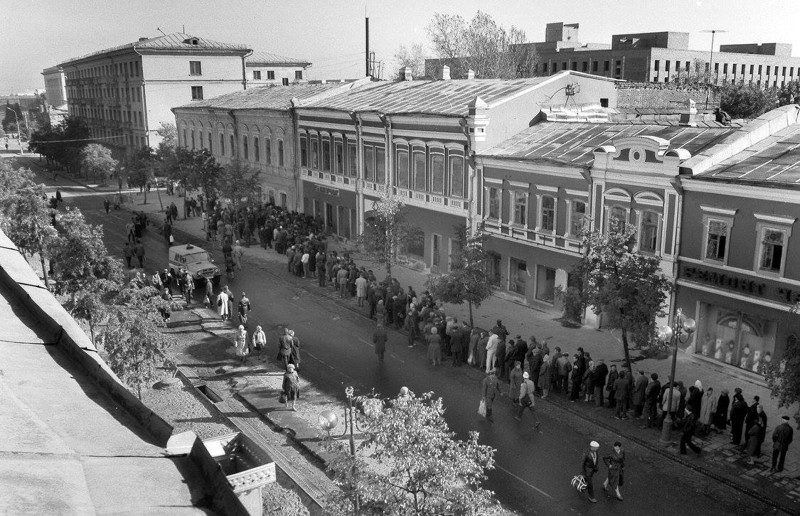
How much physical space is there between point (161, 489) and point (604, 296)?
54.0ft

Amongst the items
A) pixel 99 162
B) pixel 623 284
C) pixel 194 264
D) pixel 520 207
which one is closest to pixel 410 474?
pixel 623 284

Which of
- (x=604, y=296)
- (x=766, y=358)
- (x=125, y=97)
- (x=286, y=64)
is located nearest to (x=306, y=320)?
(x=604, y=296)

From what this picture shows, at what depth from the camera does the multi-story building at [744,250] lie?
18.8 meters

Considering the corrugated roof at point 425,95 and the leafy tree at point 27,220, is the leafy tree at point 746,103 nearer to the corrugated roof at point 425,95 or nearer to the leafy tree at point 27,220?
the corrugated roof at point 425,95

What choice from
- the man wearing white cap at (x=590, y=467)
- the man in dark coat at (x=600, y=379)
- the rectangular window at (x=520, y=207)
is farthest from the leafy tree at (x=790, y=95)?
the man wearing white cap at (x=590, y=467)

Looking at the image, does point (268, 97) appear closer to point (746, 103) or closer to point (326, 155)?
point (326, 155)

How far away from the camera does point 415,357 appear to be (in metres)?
Result: 21.9

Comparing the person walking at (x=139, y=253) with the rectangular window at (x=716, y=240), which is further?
the person walking at (x=139, y=253)

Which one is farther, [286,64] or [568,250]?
[286,64]

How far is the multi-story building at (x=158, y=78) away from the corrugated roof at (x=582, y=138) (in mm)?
49523

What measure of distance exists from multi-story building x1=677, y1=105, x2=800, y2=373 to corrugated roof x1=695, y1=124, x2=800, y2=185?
0.03 m

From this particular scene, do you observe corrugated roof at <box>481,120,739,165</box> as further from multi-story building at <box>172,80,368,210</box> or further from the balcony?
multi-story building at <box>172,80,368,210</box>

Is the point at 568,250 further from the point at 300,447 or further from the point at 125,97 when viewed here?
the point at 125,97

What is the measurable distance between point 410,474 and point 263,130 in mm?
38449
